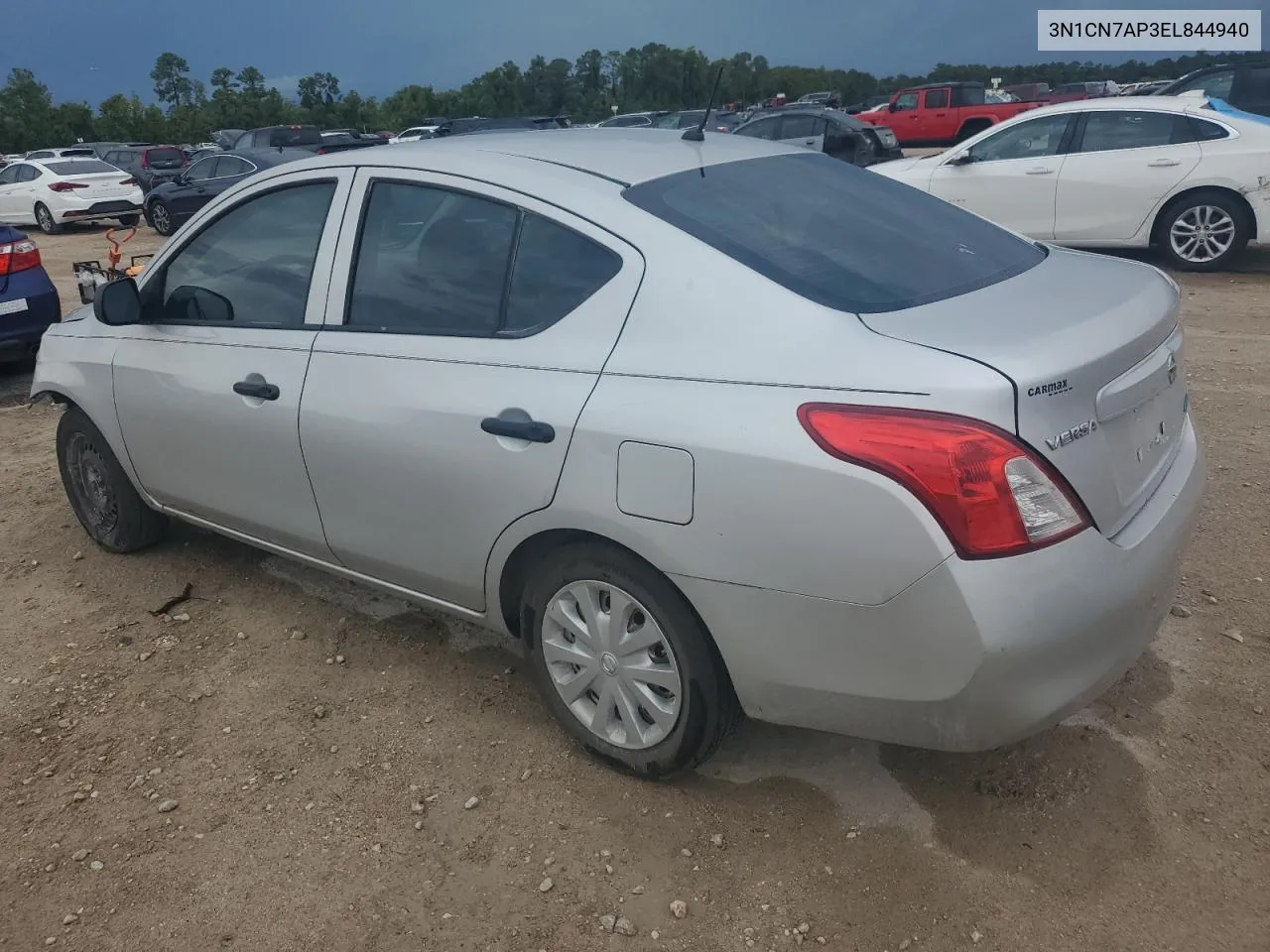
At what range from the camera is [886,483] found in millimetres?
2162

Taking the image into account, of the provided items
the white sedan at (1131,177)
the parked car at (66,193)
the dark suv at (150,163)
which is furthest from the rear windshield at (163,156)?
the white sedan at (1131,177)

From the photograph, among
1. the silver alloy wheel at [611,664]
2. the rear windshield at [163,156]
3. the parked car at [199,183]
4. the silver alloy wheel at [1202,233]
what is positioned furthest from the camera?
the rear windshield at [163,156]

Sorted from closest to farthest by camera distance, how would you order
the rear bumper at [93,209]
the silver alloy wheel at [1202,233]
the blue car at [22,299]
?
the blue car at [22,299]
the silver alloy wheel at [1202,233]
the rear bumper at [93,209]

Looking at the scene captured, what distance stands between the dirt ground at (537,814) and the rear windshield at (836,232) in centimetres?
131

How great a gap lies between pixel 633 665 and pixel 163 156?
82.4ft

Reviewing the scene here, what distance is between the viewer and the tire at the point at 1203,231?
893cm

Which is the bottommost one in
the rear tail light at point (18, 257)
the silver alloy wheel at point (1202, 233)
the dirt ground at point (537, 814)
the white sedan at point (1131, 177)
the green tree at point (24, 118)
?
the dirt ground at point (537, 814)

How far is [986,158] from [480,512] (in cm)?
863

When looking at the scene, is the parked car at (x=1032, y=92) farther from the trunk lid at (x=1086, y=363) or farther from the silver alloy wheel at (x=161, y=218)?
the trunk lid at (x=1086, y=363)

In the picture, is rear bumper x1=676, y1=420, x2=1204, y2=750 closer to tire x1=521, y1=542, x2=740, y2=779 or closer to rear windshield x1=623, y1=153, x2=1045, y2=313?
tire x1=521, y1=542, x2=740, y2=779

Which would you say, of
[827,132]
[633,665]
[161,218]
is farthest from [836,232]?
[161,218]

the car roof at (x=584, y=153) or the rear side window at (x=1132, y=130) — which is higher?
the car roof at (x=584, y=153)

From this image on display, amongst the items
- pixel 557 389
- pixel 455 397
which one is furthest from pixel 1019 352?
pixel 455 397

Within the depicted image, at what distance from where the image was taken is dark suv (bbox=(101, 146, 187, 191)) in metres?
23.0
